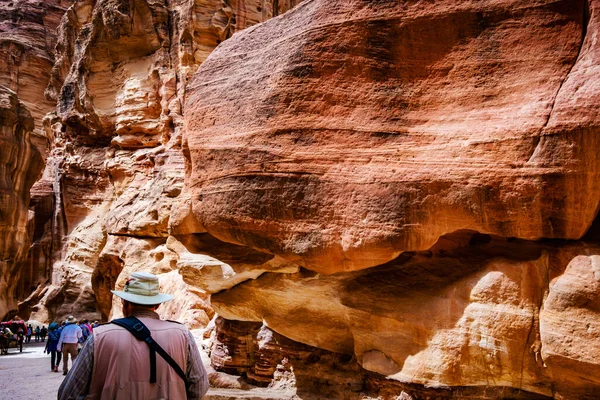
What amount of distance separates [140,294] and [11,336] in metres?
13.3

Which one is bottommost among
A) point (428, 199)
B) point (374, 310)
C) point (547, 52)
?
point (374, 310)

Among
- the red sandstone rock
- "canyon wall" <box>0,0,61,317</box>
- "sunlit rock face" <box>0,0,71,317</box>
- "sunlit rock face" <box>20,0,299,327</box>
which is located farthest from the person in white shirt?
"sunlit rock face" <box>0,0,71,317</box>

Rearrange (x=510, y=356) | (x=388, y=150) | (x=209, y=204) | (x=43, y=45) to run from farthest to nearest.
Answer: (x=43, y=45) < (x=209, y=204) < (x=388, y=150) < (x=510, y=356)

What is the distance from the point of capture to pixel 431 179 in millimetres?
4273

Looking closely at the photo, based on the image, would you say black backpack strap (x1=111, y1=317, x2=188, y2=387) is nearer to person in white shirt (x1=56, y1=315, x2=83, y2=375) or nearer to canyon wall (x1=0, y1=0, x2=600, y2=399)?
canyon wall (x1=0, y1=0, x2=600, y2=399)

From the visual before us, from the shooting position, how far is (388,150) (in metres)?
A: 4.51

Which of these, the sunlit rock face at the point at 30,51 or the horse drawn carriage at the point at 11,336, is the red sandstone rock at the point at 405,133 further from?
the sunlit rock face at the point at 30,51

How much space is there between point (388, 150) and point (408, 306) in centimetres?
141

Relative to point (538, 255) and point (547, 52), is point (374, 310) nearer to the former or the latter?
point (538, 255)

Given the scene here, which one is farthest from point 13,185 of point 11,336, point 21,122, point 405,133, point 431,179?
point 431,179

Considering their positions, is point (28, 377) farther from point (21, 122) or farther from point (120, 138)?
point (21, 122)

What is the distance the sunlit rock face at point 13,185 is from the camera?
17766 mm

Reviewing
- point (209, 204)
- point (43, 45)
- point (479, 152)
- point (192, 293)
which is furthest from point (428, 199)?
point (43, 45)

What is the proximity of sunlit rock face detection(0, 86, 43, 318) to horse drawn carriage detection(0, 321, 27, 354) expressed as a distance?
3128mm
